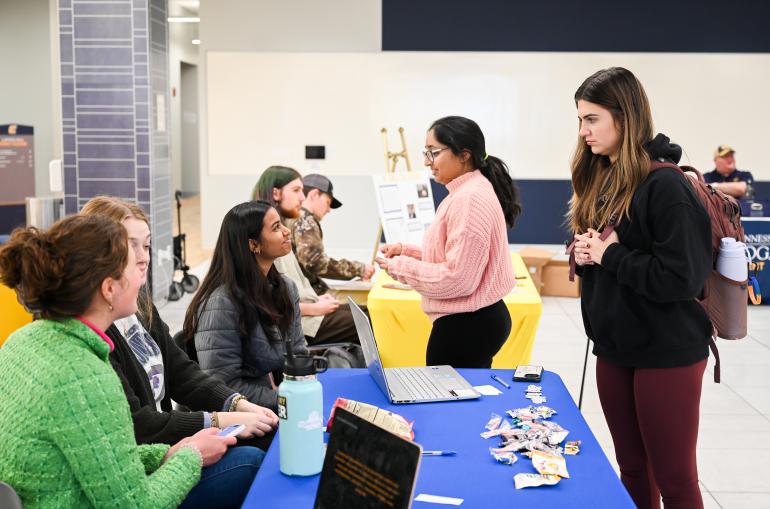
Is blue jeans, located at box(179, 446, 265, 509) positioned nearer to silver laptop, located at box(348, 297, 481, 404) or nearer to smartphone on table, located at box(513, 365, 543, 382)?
silver laptop, located at box(348, 297, 481, 404)

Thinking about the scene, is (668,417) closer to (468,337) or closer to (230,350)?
(468,337)

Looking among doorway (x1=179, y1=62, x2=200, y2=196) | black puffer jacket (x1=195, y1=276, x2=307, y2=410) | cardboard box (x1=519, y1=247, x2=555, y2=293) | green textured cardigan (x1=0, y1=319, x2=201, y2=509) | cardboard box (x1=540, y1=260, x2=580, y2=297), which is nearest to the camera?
green textured cardigan (x1=0, y1=319, x2=201, y2=509)

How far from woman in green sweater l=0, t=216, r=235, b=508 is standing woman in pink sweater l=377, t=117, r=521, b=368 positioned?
142 cm

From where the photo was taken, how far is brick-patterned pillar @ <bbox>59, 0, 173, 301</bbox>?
6.14 m

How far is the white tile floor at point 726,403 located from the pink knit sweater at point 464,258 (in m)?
1.30

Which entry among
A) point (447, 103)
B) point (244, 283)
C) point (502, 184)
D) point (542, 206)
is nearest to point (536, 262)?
point (542, 206)

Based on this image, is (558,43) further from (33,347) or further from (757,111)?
(33,347)

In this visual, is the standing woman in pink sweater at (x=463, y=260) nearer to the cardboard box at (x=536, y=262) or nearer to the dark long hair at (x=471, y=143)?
the dark long hair at (x=471, y=143)

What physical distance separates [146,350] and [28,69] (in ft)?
27.9

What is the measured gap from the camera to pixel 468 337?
2.94 metres

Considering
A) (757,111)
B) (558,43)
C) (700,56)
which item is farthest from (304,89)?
(757,111)

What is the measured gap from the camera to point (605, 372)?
2.34 m

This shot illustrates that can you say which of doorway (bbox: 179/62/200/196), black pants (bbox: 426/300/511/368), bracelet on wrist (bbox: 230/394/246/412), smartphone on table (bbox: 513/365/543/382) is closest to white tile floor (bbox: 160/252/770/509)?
black pants (bbox: 426/300/511/368)

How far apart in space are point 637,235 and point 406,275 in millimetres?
953
